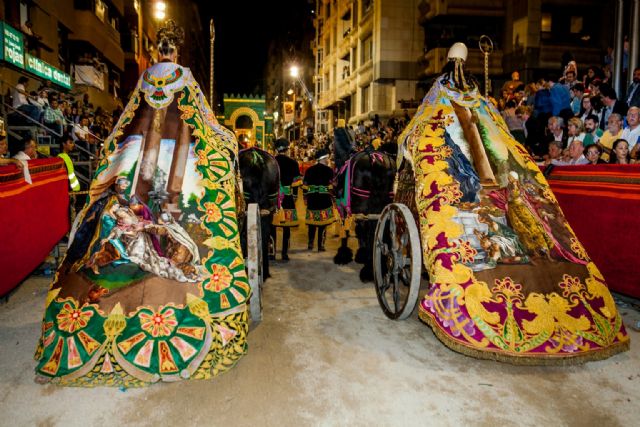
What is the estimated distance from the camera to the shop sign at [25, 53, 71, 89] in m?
15.0

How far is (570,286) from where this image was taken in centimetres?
385

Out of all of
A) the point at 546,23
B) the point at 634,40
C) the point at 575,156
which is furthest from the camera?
the point at 546,23

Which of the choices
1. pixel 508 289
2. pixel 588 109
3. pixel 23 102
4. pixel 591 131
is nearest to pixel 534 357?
pixel 508 289

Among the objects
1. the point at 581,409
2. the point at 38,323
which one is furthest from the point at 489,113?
the point at 38,323

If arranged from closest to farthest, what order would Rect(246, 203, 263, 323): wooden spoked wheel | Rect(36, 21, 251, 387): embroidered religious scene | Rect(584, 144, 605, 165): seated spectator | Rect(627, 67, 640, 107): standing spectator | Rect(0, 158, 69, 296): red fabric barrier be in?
1. Rect(36, 21, 251, 387): embroidered religious scene
2. Rect(246, 203, 263, 323): wooden spoked wheel
3. Rect(0, 158, 69, 296): red fabric barrier
4. Rect(584, 144, 605, 165): seated spectator
5. Rect(627, 67, 640, 107): standing spectator

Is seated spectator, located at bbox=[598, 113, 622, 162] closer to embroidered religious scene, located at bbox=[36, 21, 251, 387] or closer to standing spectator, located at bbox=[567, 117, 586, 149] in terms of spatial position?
standing spectator, located at bbox=[567, 117, 586, 149]

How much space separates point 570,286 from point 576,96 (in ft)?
25.7

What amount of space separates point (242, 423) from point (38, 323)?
3.04 meters

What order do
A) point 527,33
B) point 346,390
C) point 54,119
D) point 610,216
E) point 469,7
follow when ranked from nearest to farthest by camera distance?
point 346,390 → point 610,216 → point 54,119 → point 527,33 → point 469,7

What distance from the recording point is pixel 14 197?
5.20 m

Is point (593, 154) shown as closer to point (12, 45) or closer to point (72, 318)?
point (72, 318)

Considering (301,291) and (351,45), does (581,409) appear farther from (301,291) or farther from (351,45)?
(351,45)

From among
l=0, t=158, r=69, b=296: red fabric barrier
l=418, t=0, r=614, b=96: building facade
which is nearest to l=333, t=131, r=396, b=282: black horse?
l=0, t=158, r=69, b=296: red fabric barrier

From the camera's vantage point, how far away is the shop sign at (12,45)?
12977 millimetres
